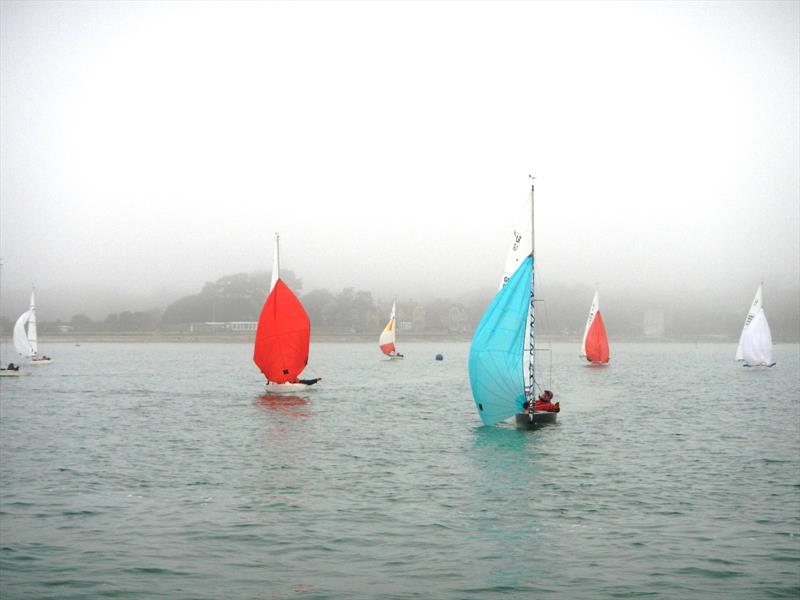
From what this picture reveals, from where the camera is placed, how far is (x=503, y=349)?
124ft

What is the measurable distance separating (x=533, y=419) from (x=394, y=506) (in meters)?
17.2

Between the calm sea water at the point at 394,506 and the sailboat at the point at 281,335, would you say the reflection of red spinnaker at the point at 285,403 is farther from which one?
the sailboat at the point at 281,335

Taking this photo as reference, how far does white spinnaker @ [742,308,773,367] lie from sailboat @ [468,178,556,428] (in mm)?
72101

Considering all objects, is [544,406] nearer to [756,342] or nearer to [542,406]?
[542,406]

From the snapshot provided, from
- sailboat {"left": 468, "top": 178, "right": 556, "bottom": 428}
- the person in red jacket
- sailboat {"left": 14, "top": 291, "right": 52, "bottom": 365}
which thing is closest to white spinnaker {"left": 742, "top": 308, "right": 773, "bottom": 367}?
the person in red jacket

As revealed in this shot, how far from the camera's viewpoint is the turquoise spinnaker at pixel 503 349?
37.9m

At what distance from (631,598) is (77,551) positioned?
12.3m

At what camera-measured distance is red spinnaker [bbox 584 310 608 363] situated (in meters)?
110

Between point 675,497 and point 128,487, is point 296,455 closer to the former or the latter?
point 128,487

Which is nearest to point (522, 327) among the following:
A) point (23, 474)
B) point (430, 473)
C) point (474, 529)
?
point (430, 473)

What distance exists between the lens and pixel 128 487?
1070 inches

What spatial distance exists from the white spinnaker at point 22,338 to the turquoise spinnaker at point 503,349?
77.8 meters

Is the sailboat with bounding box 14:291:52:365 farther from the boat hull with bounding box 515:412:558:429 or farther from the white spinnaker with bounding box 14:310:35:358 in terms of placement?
the boat hull with bounding box 515:412:558:429

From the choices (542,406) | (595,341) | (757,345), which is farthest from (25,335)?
(757,345)
